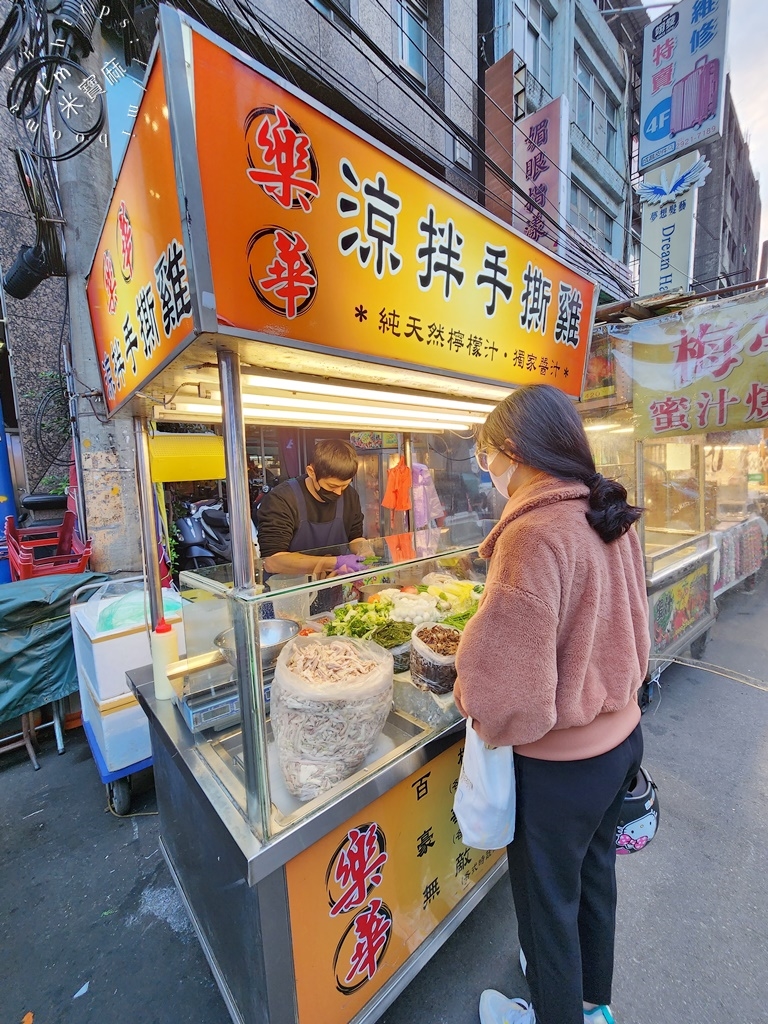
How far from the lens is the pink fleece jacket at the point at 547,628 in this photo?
127cm

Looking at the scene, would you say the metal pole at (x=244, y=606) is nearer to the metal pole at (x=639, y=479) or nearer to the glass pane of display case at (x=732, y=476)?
the metal pole at (x=639, y=479)

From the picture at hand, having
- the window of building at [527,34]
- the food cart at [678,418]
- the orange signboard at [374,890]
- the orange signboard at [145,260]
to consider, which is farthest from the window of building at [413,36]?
the orange signboard at [374,890]

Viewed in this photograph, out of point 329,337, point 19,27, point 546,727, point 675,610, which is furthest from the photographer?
point 675,610

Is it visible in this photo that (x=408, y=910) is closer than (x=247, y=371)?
No

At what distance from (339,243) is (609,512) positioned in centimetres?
128

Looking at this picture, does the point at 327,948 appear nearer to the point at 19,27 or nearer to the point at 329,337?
the point at 329,337

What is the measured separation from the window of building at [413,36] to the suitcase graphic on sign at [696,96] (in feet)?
14.3

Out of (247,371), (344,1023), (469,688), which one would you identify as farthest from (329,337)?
(344,1023)

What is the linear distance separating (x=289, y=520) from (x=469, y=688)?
2.29 meters

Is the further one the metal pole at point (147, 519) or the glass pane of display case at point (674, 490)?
the glass pane of display case at point (674, 490)

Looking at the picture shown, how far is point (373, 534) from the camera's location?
7500 mm

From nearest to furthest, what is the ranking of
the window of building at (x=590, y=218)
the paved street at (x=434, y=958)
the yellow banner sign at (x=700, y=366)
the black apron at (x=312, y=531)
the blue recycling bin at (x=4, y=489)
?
the paved street at (x=434, y=958) → the black apron at (x=312, y=531) → the yellow banner sign at (x=700, y=366) → the blue recycling bin at (x=4, y=489) → the window of building at (x=590, y=218)

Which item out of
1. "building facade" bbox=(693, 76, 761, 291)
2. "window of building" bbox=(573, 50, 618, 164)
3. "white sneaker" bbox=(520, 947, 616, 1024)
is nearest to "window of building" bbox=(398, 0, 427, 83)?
"window of building" bbox=(573, 50, 618, 164)

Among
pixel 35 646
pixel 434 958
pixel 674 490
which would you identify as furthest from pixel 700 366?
pixel 35 646
